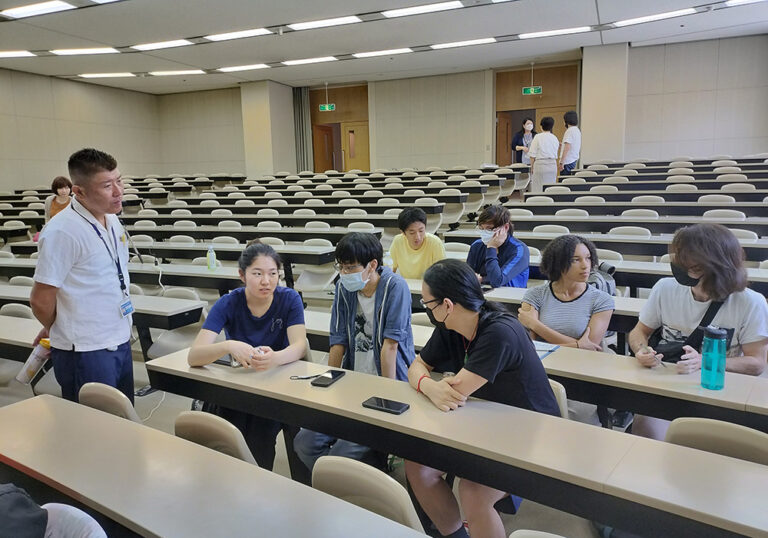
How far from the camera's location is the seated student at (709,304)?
82.0 inches

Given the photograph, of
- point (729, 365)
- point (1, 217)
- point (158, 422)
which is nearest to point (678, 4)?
point (729, 365)

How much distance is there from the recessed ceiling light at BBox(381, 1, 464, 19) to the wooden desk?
7.54 meters

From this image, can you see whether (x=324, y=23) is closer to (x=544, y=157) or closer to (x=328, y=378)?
(x=544, y=157)

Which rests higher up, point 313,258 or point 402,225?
point 402,225

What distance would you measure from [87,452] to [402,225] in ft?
8.05

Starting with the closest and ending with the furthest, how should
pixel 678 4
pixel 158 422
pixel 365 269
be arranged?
pixel 365 269 < pixel 158 422 < pixel 678 4

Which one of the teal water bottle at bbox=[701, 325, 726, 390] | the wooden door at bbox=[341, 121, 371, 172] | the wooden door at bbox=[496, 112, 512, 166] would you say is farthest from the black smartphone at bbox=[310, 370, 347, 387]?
the wooden door at bbox=[341, 121, 371, 172]

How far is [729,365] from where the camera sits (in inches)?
83.0

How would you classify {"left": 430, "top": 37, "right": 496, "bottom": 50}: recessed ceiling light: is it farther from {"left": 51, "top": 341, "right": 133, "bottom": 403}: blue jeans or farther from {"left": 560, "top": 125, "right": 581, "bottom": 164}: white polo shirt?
{"left": 51, "top": 341, "right": 133, "bottom": 403}: blue jeans

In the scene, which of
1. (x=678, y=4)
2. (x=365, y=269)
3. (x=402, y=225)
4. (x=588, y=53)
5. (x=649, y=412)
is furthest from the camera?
(x=588, y=53)

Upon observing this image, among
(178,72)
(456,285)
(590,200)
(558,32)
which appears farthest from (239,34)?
(456,285)

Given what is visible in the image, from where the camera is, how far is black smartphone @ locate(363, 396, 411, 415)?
1.86 meters

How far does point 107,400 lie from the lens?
2.07 metres

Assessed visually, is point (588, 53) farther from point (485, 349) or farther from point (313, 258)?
point (485, 349)
